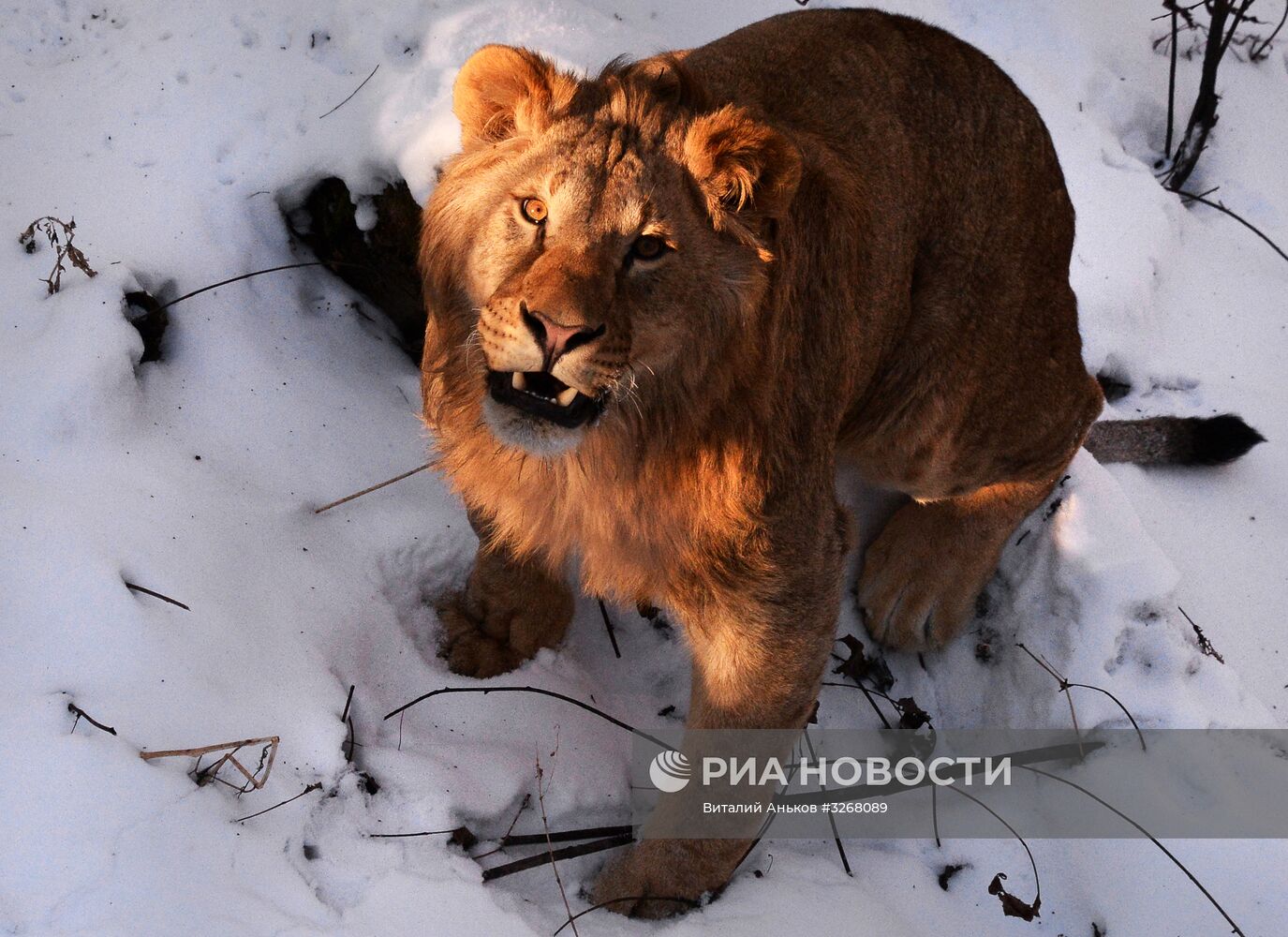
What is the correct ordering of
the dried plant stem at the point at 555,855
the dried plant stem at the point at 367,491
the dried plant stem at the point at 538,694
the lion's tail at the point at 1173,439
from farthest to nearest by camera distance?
the lion's tail at the point at 1173,439 → the dried plant stem at the point at 367,491 → the dried plant stem at the point at 538,694 → the dried plant stem at the point at 555,855

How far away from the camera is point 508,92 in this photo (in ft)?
8.20

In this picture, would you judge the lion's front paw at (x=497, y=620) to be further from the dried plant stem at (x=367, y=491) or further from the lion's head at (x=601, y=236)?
the lion's head at (x=601, y=236)

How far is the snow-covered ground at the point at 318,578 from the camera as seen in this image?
2.85 meters

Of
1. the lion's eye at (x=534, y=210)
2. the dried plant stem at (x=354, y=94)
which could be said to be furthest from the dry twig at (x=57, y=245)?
the lion's eye at (x=534, y=210)

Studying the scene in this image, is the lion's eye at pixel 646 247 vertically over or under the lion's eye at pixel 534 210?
under

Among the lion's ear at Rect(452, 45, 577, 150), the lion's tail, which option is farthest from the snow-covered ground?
the lion's ear at Rect(452, 45, 577, 150)

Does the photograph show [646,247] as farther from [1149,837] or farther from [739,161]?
[1149,837]

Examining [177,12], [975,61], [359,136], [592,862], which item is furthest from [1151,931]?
[177,12]

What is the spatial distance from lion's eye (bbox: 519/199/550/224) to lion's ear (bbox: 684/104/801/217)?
1.03 ft

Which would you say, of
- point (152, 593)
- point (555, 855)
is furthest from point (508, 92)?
point (555, 855)

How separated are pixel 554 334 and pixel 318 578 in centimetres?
177

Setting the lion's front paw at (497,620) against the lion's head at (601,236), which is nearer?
the lion's head at (601,236)

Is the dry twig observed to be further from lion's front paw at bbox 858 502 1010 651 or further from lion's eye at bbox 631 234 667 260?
lion's front paw at bbox 858 502 1010 651

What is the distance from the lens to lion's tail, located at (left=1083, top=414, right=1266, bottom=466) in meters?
4.69
